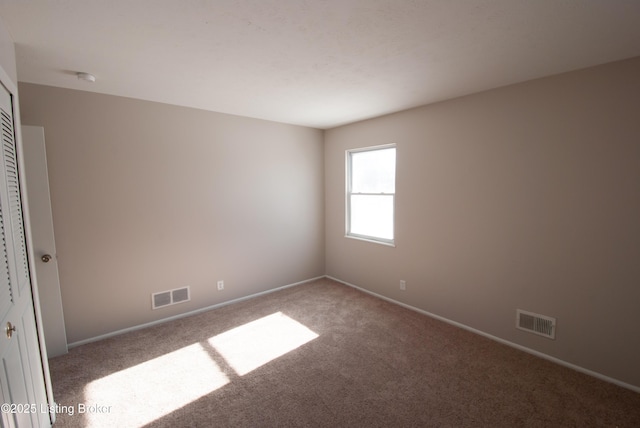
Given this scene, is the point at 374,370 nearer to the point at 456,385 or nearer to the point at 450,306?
the point at 456,385

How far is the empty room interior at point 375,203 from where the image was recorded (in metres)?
1.71

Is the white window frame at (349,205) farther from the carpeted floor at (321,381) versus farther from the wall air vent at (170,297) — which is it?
the wall air vent at (170,297)

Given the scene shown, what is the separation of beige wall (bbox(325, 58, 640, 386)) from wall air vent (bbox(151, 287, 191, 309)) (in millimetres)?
2652

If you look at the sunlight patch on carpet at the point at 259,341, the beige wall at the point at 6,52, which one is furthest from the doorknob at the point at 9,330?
the sunlight patch on carpet at the point at 259,341

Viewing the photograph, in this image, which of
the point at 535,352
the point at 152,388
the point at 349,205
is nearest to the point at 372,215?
the point at 349,205

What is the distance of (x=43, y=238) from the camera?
2434mm

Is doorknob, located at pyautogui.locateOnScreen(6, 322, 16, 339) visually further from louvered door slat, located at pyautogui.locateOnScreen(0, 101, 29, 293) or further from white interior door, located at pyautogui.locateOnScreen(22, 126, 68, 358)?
white interior door, located at pyautogui.locateOnScreen(22, 126, 68, 358)

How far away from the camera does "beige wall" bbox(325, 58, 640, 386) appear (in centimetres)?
213

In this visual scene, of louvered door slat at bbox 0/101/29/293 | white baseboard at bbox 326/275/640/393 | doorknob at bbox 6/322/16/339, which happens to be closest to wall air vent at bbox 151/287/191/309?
louvered door slat at bbox 0/101/29/293

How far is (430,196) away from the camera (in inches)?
128

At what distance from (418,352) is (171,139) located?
3370mm

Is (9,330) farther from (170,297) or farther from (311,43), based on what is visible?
(311,43)

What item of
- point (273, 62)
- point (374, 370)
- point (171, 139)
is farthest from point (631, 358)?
point (171, 139)

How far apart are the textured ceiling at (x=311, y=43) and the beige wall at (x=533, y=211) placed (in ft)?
0.96
